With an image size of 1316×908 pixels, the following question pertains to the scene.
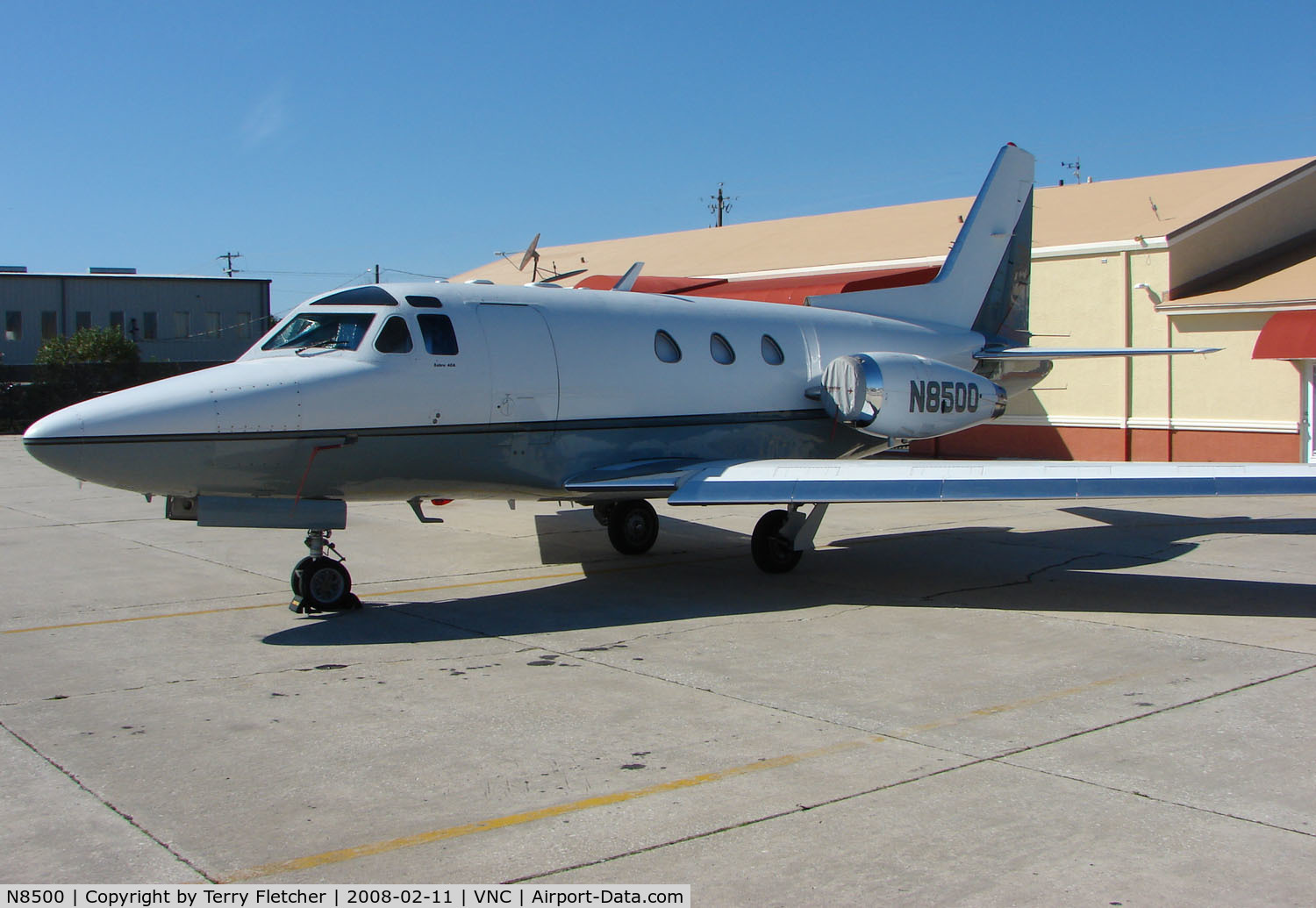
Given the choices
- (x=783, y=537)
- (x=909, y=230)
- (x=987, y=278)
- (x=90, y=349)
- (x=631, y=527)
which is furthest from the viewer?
(x=90, y=349)

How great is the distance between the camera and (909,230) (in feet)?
98.6

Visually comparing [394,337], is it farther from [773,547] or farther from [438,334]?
[773,547]

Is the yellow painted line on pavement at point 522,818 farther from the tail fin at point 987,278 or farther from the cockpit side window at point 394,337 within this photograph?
the tail fin at point 987,278

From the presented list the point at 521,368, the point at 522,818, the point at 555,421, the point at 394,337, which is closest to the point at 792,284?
the point at 555,421

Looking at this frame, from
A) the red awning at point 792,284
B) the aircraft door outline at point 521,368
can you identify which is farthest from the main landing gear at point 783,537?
the red awning at point 792,284

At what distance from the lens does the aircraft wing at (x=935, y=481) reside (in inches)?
377

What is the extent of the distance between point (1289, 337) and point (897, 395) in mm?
10638

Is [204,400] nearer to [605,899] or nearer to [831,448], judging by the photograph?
[605,899]

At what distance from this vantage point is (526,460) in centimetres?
Result: 1088

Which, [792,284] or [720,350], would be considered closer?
[720,350]

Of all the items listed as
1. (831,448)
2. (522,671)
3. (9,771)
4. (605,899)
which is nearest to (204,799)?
(9,771)

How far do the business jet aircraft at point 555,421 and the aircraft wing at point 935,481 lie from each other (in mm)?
25

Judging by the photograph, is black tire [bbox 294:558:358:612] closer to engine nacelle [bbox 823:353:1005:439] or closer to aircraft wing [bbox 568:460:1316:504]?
aircraft wing [bbox 568:460:1316:504]

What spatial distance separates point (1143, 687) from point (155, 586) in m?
9.16
